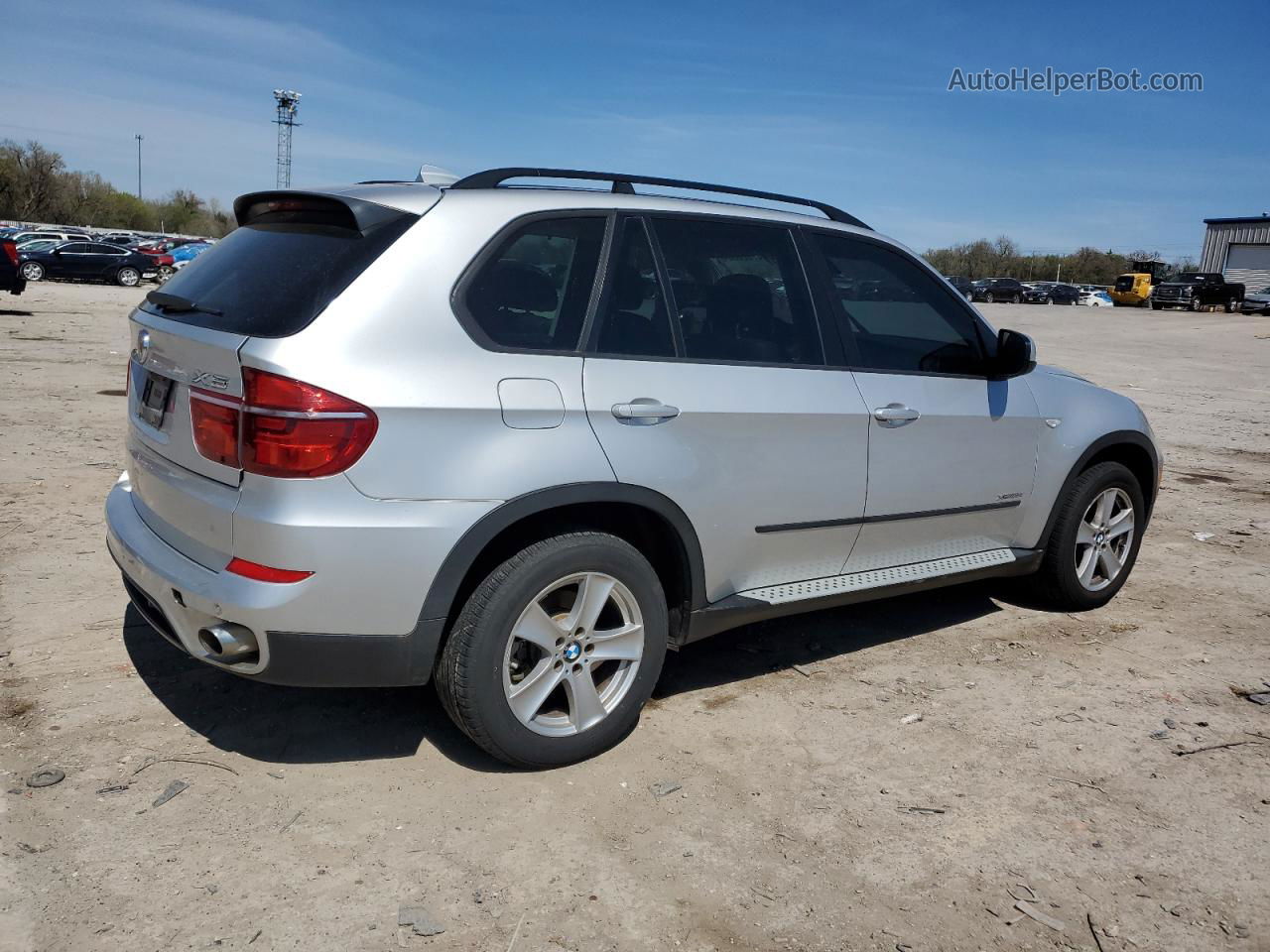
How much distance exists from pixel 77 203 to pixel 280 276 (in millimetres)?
105754

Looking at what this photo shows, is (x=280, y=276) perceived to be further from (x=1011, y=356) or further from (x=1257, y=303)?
(x=1257, y=303)

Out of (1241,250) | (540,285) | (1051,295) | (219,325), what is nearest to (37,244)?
(219,325)

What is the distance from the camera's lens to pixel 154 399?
→ 345 centimetres

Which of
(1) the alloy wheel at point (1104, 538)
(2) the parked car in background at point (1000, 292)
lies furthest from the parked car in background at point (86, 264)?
(2) the parked car in background at point (1000, 292)

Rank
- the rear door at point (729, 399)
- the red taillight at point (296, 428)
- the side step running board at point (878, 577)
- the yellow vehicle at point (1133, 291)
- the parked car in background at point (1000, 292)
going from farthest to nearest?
the parked car in background at point (1000, 292), the yellow vehicle at point (1133, 291), the side step running board at point (878, 577), the rear door at point (729, 399), the red taillight at point (296, 428)

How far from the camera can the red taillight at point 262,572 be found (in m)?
2.92

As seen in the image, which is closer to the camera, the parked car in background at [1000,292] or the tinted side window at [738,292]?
the tinted side window at [738,292]

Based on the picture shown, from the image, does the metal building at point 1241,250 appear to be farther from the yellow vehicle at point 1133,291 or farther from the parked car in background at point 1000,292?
the parked car in background at point 1000,292

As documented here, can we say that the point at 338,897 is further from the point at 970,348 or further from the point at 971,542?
the point at 970,348

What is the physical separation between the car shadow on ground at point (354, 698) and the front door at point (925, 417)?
2.33 ft

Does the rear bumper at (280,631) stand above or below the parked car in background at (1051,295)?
below

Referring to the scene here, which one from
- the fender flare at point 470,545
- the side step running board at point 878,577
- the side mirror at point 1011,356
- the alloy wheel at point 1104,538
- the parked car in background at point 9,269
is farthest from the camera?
the parked car in background at point 9,269

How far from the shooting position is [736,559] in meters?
3.79

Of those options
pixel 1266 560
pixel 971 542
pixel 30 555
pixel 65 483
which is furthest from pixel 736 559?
pixel 65 483
